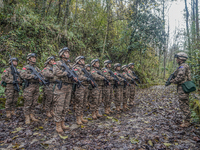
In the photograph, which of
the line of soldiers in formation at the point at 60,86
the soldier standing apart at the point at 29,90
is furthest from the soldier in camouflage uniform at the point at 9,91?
the soldier standing apart at the point at 29,90

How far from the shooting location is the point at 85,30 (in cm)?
1170

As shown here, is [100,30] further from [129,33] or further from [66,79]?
[66,79]

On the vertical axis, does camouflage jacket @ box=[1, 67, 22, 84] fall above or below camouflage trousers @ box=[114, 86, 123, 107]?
above

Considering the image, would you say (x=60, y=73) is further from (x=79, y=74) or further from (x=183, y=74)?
(x=183, y=74)

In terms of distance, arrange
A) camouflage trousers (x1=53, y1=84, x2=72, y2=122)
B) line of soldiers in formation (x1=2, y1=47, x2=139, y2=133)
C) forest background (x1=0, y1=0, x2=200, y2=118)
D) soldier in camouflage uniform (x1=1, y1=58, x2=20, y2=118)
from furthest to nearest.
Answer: forest background (x1=0, y1=0, x2=200, y2=118) < soldier in camouflage uniform (x1=1, y1=58, x2=20, y2=118) < line of soldiers in formation (x1=2, y1=47, x2=139, y2=133) < camouflage trousers (x1=53, y1=84, x2=72, y2=122)

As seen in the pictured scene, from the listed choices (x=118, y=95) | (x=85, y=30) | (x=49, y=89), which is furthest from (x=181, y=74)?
(x=85, y=30)

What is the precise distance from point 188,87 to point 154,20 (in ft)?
30.5

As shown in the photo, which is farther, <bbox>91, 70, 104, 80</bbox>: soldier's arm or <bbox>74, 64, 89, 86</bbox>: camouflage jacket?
<bbox>91, 70, 104, 80</bbox>: soldier's arm

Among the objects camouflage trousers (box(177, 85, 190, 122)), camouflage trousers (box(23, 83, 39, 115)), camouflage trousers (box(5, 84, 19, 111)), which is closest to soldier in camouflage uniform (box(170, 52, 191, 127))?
camouflage trousers (box(177, 85, 190, 122))

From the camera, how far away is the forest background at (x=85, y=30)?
797cm

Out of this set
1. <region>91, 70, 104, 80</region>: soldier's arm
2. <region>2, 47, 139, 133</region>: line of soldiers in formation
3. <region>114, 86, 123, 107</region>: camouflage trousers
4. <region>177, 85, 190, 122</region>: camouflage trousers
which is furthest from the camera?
<region>114, 86, 123, 107</region>: camouflage trousers

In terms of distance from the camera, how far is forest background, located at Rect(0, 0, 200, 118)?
797 centimetres

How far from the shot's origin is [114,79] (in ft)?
20.9

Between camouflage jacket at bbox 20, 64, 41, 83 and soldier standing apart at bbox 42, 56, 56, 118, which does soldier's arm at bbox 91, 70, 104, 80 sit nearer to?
soldier standing apart at bbox 42, 56, 56, 118
